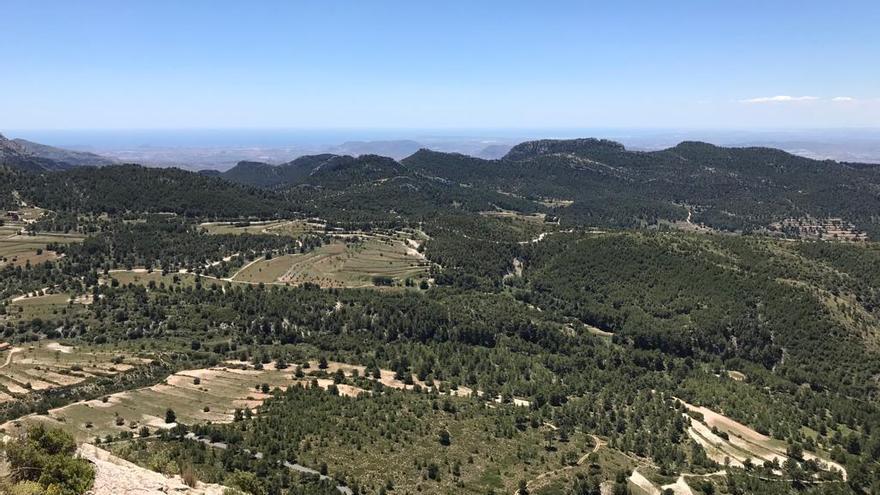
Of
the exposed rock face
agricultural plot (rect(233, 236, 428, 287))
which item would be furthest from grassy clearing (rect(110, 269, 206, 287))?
the exposed rock face

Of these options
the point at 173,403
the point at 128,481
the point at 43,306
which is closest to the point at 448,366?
the point at 173,403

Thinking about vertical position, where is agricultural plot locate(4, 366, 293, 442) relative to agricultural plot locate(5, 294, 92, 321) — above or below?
below

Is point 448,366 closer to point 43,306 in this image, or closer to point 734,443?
point 734,443

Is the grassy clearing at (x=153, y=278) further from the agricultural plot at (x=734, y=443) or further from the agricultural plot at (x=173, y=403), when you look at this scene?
the agricultural plot at (x=734, y=443)

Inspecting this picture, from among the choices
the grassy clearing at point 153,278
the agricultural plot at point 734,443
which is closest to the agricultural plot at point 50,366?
the grassy clearing at point 153,278

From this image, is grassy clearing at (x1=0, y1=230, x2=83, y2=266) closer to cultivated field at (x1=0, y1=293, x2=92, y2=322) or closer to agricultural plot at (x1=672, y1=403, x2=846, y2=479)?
cultivated field at (x1=0, y1=293, x2=92, y2=322)

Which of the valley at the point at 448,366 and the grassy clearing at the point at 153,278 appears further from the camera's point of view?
the grassy clearing at the point at 153,278
